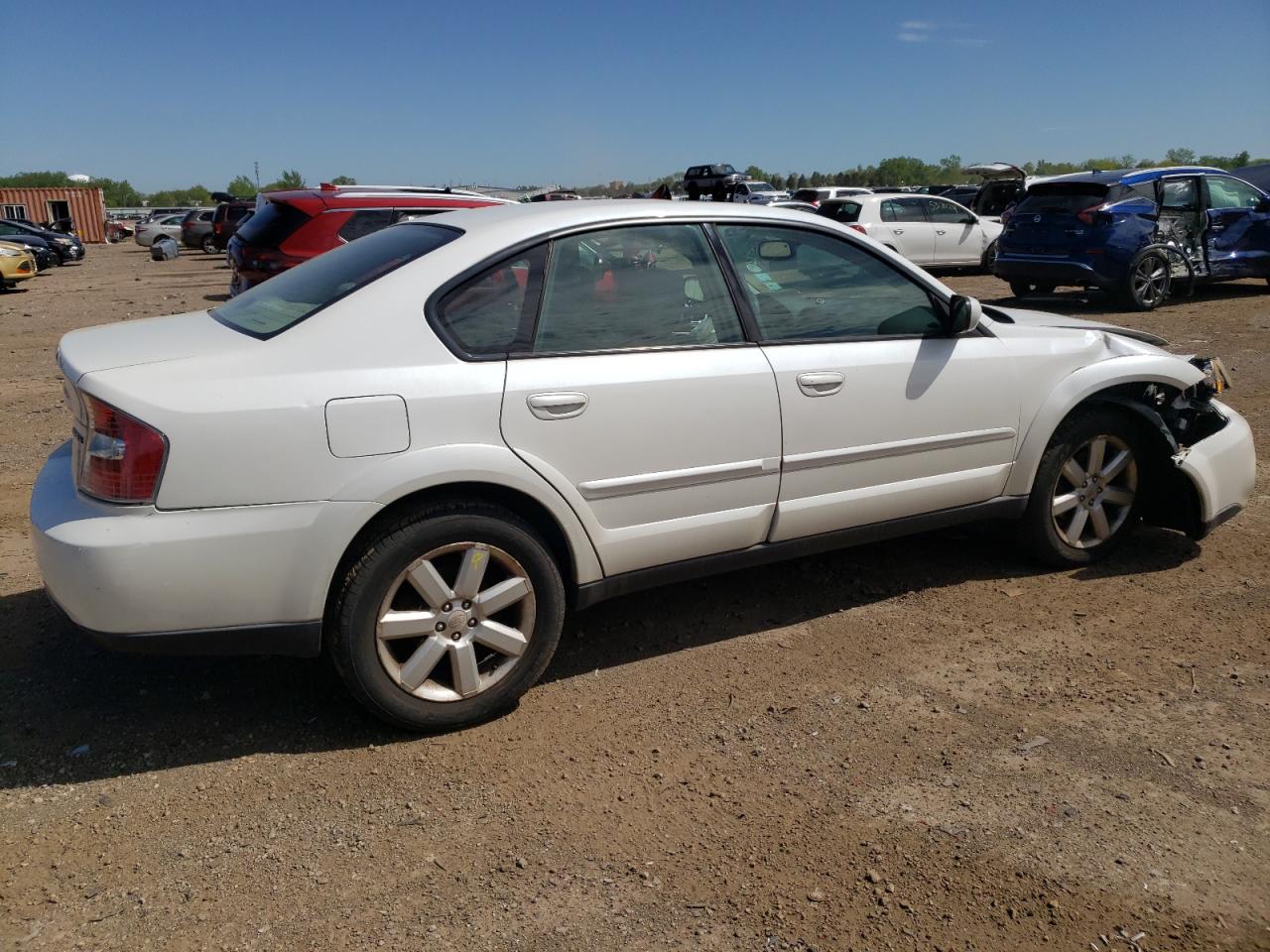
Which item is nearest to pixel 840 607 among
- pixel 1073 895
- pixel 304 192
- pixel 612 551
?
pixel 612 551

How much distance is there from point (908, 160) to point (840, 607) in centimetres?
7828

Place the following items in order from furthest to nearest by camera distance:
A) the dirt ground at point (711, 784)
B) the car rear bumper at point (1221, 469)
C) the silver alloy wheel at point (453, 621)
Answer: the car rear bumper at point (1221, 469) < the silver alloy wheel at point (453, 621) < the dirt ground at point (711, 784)

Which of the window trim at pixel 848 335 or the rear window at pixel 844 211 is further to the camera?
the rear window at pixel 844 211

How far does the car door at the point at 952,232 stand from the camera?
59.0 ft

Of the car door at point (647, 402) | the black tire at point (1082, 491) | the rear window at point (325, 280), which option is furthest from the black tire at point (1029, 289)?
the rear window at point (325, 280)

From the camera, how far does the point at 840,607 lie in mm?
4367

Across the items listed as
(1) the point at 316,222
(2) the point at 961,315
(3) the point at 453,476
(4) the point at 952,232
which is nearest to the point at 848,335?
(2) the point at 961,315

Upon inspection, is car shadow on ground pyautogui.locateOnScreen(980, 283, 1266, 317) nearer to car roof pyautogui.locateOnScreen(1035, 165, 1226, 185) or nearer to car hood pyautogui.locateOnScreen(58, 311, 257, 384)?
car roof pyautogui.locateOnScreen(1035, 165, 1226, 185)

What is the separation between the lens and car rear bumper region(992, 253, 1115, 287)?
12633 mm

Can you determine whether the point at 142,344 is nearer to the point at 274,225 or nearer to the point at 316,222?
the point at 316,222

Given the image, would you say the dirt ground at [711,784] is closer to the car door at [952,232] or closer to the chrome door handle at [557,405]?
the chrome door handle at [557,405]

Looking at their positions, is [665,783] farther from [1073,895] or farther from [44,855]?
[44,855]

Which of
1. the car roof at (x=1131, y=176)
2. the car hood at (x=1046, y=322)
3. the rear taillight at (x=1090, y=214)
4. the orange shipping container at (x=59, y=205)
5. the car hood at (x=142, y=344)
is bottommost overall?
the orange shipping container at (x=59, y=205)

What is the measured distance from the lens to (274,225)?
9.52m
